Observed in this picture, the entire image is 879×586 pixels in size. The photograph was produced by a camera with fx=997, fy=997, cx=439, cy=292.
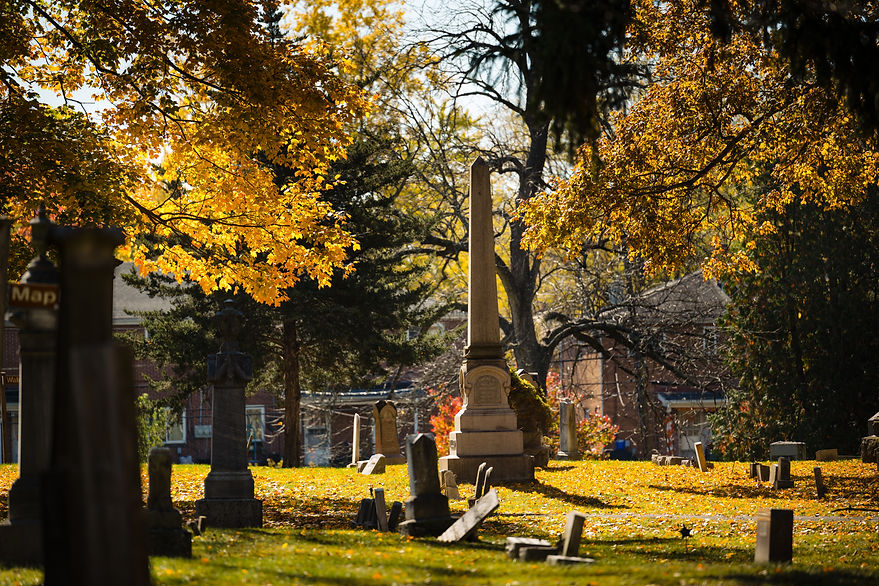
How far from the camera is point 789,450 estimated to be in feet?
75.1

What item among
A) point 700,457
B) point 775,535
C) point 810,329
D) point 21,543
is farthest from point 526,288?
point 21,543

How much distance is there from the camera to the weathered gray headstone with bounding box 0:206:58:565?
860 centimetres

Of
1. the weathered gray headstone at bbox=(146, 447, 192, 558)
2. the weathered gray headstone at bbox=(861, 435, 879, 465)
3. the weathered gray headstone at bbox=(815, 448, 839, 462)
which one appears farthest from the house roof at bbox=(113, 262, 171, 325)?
the weathered gray headstone at bbox=(146, 447, 192, 558)

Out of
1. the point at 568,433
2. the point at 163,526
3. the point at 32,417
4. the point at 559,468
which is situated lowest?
the point at 559,468

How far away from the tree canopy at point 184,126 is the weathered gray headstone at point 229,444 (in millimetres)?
3569

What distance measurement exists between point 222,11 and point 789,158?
34.3 feet

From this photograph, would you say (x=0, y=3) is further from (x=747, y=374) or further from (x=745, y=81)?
(x=747, y=374)

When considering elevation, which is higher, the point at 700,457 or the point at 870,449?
the point at 870,449

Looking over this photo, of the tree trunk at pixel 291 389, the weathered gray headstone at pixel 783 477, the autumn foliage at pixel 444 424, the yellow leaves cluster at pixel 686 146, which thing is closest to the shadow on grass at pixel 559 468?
the yellow leaves cluster at pixel 686 146

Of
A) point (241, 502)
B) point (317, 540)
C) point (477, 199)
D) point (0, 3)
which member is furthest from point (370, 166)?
point (317, 540)

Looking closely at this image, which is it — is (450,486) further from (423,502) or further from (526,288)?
(526,288)

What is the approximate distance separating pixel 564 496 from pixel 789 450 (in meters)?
9.69

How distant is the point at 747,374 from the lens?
26625mm

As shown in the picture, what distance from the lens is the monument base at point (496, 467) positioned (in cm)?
1748
